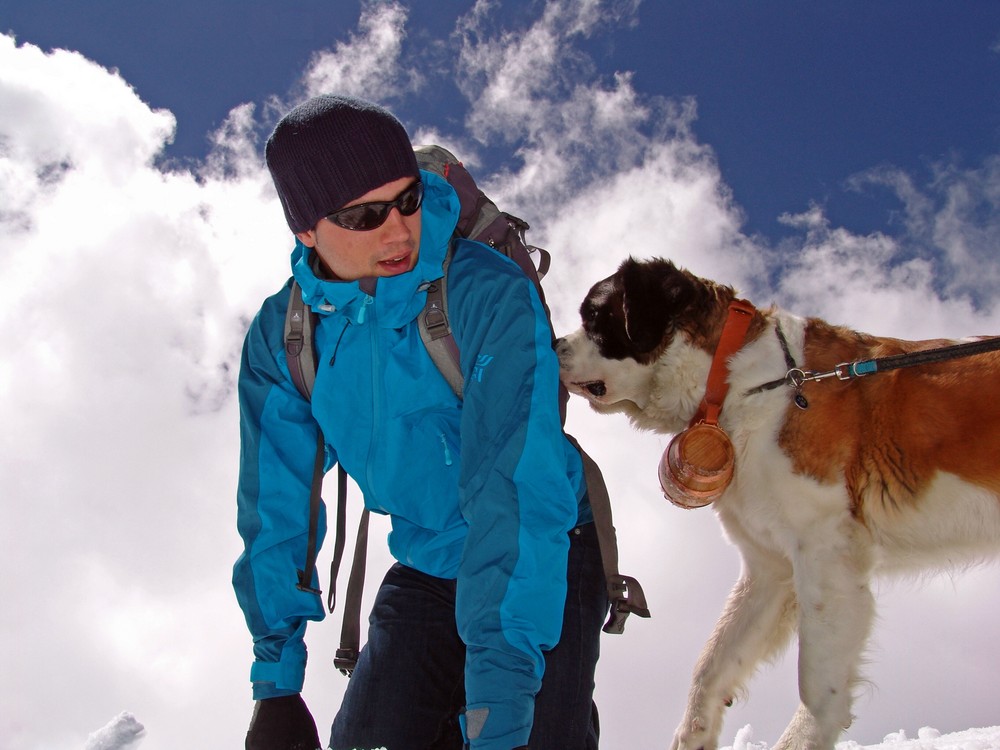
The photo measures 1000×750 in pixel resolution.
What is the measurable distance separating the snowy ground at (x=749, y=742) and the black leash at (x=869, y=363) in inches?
76.8

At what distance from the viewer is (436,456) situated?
2438 millimetres

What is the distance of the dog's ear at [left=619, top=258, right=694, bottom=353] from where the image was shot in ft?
12.5

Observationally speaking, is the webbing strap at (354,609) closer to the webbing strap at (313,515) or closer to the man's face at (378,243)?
the webbing strap at (313,515)

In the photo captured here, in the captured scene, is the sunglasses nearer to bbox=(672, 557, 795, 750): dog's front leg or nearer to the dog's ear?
the dog's ear

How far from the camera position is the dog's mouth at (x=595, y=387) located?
3906mm

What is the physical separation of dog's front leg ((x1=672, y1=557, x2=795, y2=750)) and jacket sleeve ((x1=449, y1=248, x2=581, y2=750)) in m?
1.87

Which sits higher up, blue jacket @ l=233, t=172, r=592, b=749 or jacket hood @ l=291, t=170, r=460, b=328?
jacket hood @ l=291, t=170, r=460, b=328

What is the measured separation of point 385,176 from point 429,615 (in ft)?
4.54

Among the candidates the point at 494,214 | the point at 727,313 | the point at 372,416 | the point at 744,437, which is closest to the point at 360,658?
the point at 372,416

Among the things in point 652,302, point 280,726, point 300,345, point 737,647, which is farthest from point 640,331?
point 280,726

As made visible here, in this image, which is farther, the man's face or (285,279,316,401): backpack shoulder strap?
(285,279,316,401): backpack shoulder strap

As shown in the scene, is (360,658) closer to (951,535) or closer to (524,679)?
(524,679)

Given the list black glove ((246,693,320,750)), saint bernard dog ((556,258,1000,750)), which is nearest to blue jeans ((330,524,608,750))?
black glove ((246,693,320,750))

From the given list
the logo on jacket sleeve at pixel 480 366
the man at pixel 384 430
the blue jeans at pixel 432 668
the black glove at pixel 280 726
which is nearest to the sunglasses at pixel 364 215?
the man at pixel 384 430
